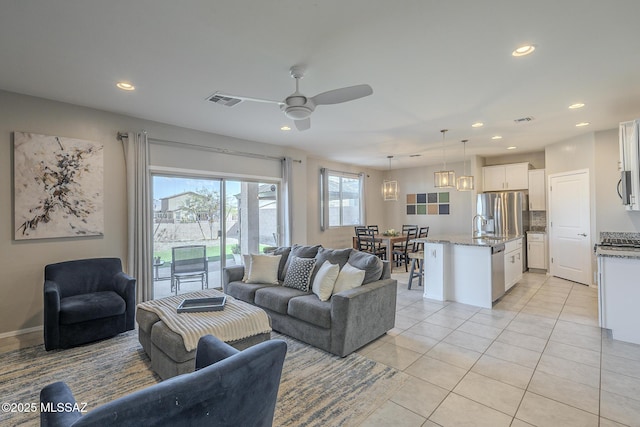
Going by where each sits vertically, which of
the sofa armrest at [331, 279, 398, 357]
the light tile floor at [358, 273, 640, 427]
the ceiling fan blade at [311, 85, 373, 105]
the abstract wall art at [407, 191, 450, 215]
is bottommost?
the light tile floor at [358, 273, 640, 427]

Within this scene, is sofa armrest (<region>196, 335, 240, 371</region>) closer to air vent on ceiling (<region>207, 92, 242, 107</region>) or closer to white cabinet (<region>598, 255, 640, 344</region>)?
air vent on ceiling (<region>207, 92, 242, 107</region>)

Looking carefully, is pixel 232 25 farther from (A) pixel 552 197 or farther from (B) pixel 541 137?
(A) pixel 552 197

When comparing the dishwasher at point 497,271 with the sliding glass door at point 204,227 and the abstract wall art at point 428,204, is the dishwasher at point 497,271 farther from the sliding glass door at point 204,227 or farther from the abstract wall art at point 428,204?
the abstract wall art at point 428,204

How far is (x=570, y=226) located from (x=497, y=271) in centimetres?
263

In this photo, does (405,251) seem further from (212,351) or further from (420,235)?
(212,351)

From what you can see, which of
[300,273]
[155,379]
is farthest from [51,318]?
[300,273]

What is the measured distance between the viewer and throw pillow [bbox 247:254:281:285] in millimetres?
3900

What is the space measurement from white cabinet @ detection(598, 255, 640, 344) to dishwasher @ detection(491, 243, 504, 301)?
1111mm

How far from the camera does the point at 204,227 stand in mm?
5117

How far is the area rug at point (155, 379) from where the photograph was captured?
2.07 m

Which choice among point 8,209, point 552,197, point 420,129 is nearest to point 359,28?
point 420,129

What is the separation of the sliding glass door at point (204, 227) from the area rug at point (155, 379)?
5.60 ft

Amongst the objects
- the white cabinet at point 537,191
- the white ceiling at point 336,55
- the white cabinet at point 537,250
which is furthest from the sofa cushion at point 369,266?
the white cabinet at point 537,191

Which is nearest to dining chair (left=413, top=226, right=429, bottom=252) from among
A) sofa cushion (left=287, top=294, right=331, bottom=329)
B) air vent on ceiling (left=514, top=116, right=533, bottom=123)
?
air vent on ceiling (left=514, top=116, right=533, bottom=123)
